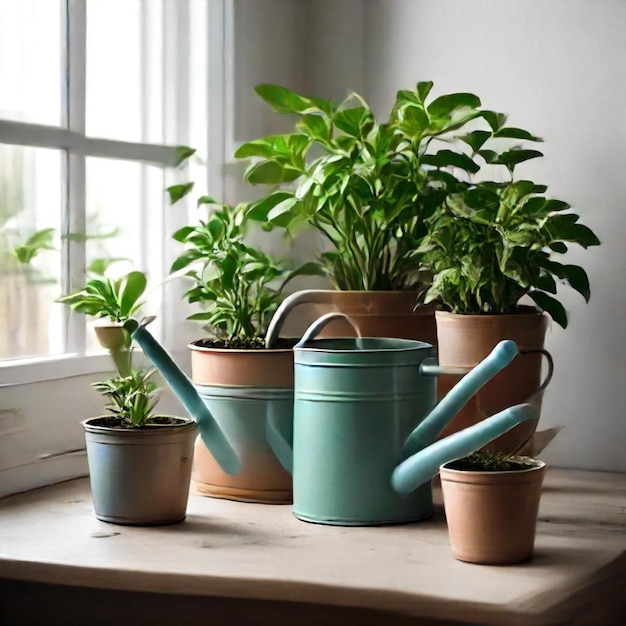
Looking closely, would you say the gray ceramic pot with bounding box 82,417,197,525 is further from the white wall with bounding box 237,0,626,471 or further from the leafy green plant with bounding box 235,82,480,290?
the white wall with bounding box 237,0,626,471

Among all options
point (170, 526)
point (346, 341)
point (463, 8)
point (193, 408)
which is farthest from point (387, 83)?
point (170, 526)

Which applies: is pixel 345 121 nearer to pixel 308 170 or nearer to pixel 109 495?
pixel 308 170

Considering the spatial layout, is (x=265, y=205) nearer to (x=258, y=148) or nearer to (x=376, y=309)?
(x=258, y=148)

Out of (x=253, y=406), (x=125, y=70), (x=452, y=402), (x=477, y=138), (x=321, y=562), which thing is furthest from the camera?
(x=125, y=70)

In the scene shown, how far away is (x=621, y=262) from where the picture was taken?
146cm

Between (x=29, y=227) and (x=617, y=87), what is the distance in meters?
0.81

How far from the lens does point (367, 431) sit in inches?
44.0

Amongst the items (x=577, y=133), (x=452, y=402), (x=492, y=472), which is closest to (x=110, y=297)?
(x=452, y=402)

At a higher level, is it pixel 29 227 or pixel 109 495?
pixel 29 227

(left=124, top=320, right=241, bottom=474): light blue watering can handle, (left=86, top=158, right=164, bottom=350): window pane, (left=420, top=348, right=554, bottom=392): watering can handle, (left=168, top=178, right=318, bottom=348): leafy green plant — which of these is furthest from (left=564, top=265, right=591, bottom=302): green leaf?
(left=86, top=158, right=164, bottom=350): window pane

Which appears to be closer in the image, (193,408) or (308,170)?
(193,408)

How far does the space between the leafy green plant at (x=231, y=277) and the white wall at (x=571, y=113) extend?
0.31 meters

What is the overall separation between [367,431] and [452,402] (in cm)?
9

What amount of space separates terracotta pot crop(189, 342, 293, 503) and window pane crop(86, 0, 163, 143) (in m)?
0.40
